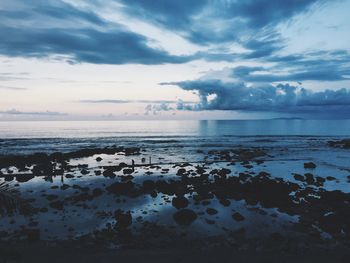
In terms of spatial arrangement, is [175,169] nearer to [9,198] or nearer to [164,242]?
[164,242]

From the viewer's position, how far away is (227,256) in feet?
38.0

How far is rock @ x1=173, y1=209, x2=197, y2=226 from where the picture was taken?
15.5 m

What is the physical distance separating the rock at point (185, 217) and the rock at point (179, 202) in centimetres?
146

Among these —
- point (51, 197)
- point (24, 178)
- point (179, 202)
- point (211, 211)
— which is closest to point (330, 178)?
point (211, 211)

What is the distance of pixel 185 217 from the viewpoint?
52.5 feet

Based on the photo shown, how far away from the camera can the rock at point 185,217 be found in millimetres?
15477

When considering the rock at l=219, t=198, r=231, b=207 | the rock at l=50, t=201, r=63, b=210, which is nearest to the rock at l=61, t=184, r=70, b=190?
the rock at l=50, t=201, r=63, b=210


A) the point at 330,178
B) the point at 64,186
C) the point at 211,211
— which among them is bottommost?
the point at 330,178

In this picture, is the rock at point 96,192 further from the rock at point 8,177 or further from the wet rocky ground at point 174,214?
the rock at point 8,177

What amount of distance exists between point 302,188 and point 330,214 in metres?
7.50

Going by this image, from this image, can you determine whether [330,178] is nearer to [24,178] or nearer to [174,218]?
[174,218]

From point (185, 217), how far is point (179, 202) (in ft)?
8.89

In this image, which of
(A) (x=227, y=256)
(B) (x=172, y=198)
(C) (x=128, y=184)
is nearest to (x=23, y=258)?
(A) (x=227, y=256)

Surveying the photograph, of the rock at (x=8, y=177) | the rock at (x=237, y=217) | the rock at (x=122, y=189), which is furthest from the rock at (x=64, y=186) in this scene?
the rock at (x=237, y=217)
